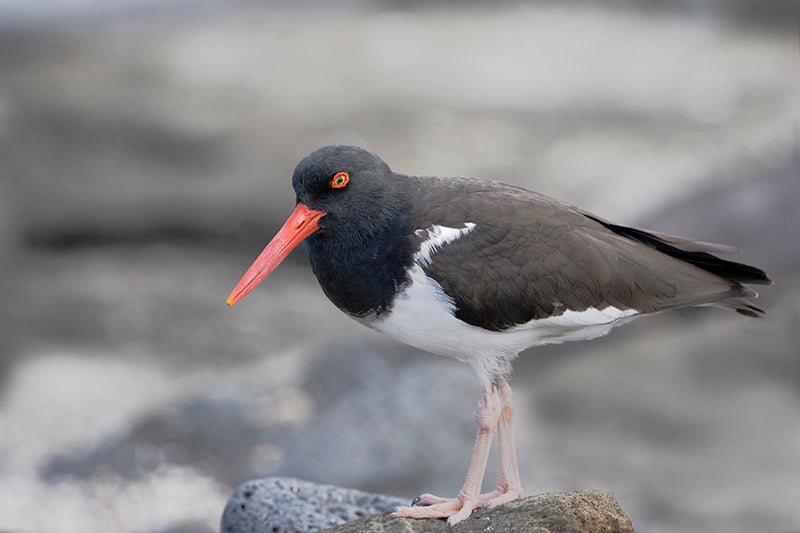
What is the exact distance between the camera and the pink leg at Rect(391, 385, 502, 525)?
14.1ft

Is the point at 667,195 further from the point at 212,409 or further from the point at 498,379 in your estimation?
the point at 498,379

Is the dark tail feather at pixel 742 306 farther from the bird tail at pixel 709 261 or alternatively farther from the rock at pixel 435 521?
the rock at pixel 435 521

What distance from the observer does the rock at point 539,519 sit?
4035mm

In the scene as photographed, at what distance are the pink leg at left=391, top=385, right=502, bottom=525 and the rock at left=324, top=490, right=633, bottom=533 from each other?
4cm

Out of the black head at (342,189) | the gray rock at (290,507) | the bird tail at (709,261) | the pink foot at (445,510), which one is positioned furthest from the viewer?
the gray rock at (290,507)

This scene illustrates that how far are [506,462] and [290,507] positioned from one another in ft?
4.71

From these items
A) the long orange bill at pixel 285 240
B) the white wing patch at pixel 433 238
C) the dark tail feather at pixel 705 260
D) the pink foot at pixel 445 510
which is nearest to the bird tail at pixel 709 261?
the dark tail feather at pixel 705 260

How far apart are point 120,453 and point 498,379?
4282mm

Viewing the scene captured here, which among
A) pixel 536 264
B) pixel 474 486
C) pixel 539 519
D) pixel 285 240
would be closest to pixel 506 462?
pixel 474 486

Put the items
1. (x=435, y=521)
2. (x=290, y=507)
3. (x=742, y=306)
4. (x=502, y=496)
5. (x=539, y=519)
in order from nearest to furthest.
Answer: (x=539, y=519) < (x=435, y=521) < (x=502, y=496) < (x=742, y=306) < (x=290, y=507)

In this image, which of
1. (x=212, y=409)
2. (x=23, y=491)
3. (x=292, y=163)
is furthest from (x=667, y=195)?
(x=23, y=491)

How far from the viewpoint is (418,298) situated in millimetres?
4070

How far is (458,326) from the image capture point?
4141 mm

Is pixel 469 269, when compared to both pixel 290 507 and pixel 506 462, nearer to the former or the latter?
pixel 506 462
